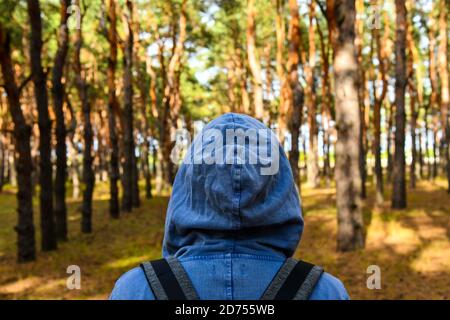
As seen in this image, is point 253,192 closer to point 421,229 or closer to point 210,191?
point 210,191

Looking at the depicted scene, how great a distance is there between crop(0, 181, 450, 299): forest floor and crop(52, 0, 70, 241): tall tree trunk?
890 mm

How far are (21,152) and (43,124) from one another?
4.06ft

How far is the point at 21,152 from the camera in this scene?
1180cm

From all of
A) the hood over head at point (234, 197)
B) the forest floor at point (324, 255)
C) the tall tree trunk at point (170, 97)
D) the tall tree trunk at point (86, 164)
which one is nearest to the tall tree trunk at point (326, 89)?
the tall tree trunk at point (170, 97)

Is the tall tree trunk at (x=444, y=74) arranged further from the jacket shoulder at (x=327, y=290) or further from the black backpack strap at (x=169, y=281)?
the black backpack strap at (x=169, y=281)

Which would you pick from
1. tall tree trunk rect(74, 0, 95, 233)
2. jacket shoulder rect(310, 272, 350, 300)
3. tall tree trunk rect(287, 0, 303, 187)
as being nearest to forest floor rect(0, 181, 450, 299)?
tall tree trunk rect(74, 0, 95, 233)

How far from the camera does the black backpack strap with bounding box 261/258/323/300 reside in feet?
4.60

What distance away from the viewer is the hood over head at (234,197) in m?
1.49

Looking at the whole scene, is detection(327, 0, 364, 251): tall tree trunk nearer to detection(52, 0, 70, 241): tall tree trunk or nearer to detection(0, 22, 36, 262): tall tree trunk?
detection(52, 0, 70, 241): tall tree trunk

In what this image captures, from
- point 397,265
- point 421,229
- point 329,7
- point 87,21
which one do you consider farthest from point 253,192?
point 87,21

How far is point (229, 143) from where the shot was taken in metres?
1.56

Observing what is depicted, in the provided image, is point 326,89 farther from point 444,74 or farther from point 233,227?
point 233,227

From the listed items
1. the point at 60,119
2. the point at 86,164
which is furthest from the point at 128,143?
the point at 60,119
